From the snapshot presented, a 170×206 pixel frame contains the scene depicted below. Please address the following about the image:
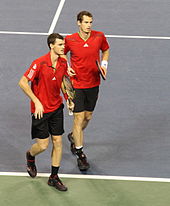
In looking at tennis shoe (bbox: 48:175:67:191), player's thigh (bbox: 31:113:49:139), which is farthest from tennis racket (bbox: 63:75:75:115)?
tennis shoe (bbox: 48:175:67:191)

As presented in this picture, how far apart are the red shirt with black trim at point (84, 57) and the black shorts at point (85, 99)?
0.08m

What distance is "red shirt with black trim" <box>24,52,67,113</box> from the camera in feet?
28.5

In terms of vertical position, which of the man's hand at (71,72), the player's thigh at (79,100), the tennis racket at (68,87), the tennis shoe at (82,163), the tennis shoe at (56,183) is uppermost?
the man's hand at (71,72)

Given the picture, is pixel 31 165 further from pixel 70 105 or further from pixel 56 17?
pixel 56 17

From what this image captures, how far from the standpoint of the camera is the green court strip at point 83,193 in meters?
8.83

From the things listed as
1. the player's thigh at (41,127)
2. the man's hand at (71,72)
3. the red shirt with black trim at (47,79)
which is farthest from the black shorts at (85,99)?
the player's thigh at (41,127)

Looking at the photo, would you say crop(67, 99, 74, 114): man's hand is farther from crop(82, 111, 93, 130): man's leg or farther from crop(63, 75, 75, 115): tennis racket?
crop(82, 111, 93, 130): man's leg

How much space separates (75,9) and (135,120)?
5429mm

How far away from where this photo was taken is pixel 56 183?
9.16m

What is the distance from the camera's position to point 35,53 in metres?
13.5

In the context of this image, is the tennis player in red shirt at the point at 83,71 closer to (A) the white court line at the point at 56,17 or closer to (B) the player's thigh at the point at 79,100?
(B) the player's thigh at the point at 79,100

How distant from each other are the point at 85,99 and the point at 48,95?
1.06 meters

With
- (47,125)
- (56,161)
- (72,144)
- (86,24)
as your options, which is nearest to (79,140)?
(72,144)

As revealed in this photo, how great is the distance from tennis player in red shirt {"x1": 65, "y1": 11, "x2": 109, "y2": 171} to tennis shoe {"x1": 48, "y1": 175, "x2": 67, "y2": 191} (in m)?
0.62
